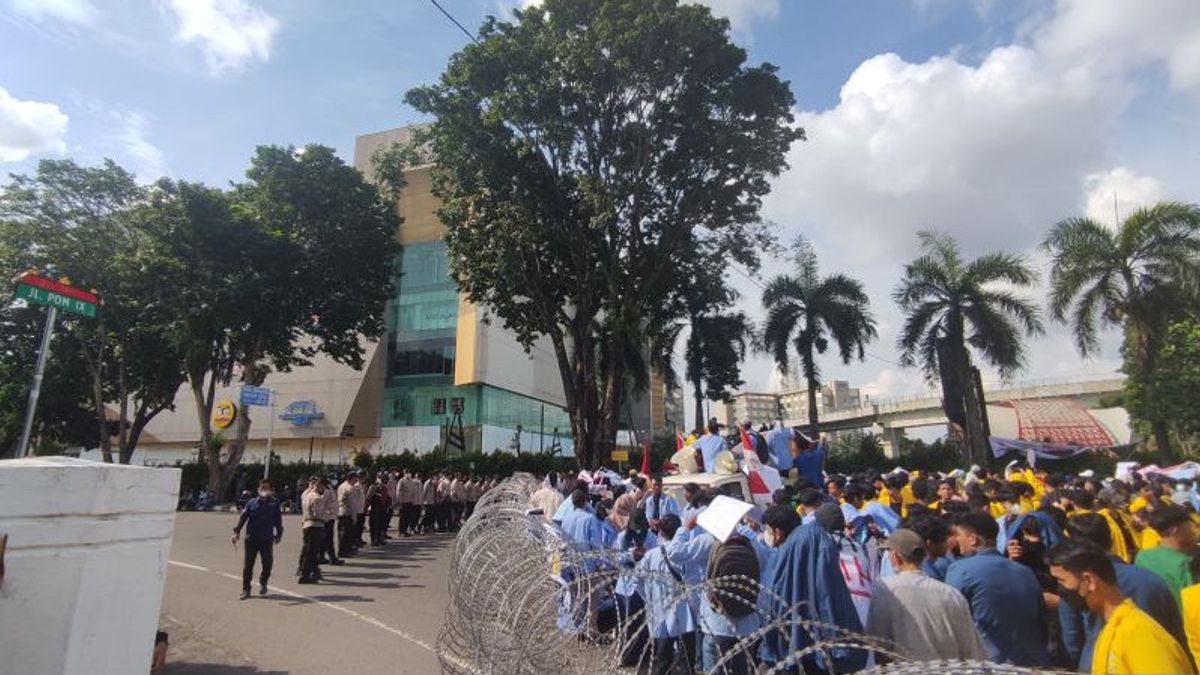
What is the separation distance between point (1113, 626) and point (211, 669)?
25.3 feet

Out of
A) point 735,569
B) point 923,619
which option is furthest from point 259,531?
point 923,619

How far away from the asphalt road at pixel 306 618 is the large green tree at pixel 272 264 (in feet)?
50.5

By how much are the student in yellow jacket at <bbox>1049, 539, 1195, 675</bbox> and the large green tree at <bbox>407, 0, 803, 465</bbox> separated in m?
17.8

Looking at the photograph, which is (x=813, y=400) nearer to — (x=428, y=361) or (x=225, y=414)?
(x=428, y=361)

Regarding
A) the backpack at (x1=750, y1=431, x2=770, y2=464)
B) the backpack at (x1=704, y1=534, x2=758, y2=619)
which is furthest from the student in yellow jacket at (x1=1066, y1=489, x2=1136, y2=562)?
the backpack at (x1=750, y1=431, x2=770, y2=464)

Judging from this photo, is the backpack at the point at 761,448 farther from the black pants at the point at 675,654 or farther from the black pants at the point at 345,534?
the black pants at the point at 345,534

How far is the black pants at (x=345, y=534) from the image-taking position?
1477 centimetres

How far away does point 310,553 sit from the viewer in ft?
38.9

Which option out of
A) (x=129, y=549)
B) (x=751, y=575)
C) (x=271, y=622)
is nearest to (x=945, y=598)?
(x=751, y=575)

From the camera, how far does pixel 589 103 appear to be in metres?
20.8

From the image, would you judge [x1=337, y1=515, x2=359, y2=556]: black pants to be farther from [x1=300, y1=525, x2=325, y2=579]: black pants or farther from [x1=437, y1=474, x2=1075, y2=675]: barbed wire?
[x1=437, y1=474, x2=1075, y2=675]: barbed wire

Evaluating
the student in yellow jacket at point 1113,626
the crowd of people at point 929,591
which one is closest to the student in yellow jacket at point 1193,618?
the crowd of people at point 929,591

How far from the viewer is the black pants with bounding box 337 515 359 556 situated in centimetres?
1477

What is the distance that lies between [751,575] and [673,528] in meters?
1.43
